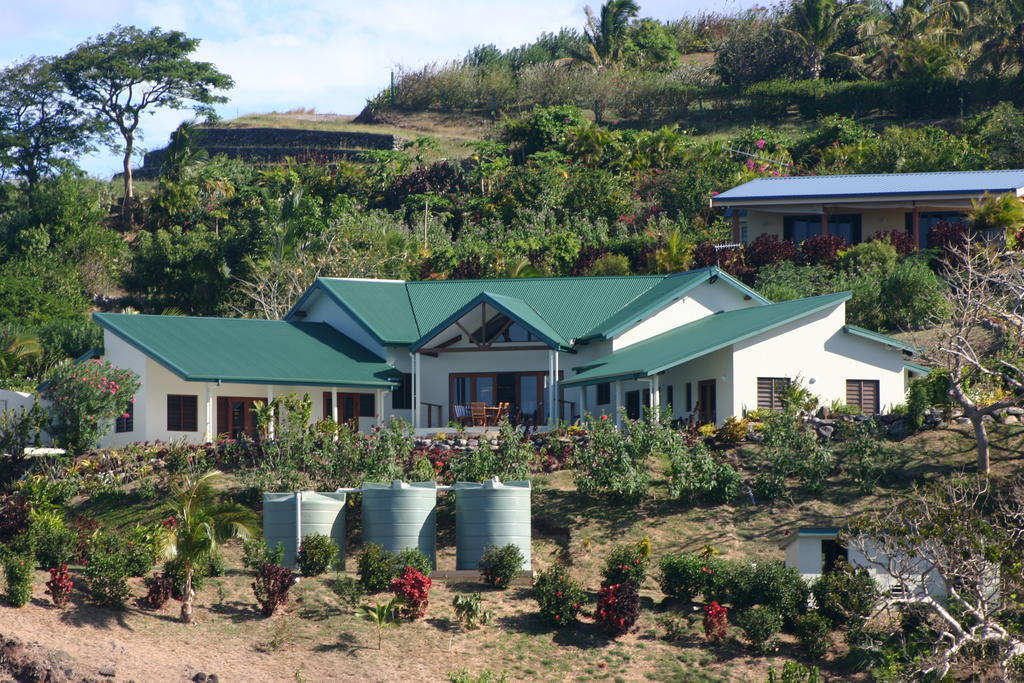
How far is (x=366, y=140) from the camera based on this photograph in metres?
91.3

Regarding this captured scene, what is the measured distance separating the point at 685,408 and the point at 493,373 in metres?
6.64

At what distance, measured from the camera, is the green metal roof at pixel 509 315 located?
45438mm

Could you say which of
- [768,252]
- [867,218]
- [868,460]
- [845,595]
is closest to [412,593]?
[845,595]

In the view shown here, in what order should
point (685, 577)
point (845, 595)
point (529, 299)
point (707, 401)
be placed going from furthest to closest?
point (529, 299) < point (707, 401) < point (685, 577) < point (845, 595)

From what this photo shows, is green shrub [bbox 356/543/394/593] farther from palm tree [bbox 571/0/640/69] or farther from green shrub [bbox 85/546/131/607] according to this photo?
palm tree [bbox 571/0/640/69]

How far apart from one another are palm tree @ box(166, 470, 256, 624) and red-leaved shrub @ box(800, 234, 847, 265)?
29.9 metres

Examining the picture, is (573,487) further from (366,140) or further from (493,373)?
(366,140)

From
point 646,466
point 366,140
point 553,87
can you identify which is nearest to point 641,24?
point 553,87

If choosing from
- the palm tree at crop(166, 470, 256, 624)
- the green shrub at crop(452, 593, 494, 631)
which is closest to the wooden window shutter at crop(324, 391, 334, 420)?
the palm tree at crop(166, 470, 256, 624)

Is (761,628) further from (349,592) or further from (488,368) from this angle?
(488,368)

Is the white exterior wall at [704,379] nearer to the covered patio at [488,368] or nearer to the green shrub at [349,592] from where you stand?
the covered patio at [488,368]

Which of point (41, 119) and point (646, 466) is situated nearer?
point (646, 466)

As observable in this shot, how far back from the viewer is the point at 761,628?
30.0 m

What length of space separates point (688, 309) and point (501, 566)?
55.8 feet
